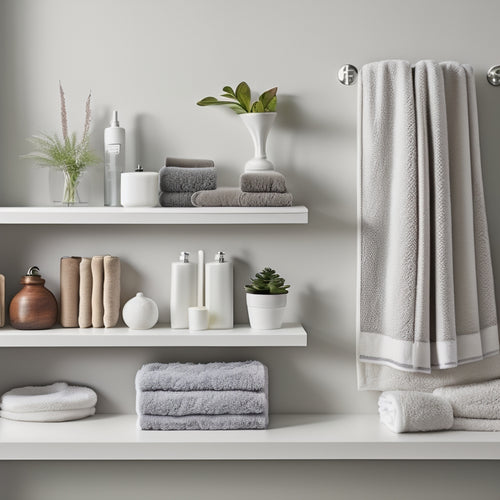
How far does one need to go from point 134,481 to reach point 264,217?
82 cm

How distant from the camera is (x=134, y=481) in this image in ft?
6.18

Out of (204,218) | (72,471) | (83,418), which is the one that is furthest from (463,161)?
(72,471)

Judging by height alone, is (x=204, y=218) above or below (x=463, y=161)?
below

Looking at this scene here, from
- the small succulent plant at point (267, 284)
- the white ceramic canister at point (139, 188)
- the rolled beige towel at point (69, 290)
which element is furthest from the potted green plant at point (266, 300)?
the rolled beige towel at point (69, 290)

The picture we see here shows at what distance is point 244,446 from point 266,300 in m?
0.37

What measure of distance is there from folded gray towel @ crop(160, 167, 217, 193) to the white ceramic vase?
0.36ft

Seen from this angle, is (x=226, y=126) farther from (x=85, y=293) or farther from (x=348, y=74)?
(x=85, y=293)

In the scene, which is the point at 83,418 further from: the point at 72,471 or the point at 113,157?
the point at 113,157

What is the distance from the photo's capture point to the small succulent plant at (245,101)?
180 cm

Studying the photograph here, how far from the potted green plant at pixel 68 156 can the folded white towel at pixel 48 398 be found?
19.9 inches

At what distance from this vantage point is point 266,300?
5.78 feet

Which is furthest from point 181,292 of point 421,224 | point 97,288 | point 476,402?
point 476,402

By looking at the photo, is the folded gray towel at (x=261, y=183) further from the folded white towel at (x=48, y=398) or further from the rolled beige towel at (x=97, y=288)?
the folded white towel at (x=48, y=398)

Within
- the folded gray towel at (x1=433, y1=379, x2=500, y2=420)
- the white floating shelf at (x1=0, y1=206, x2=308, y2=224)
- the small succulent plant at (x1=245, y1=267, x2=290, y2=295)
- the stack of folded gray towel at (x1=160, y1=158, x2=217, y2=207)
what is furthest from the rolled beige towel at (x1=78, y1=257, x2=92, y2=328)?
the folded gray towel at (x1=433, y1=379, x2=500, y2=420)
